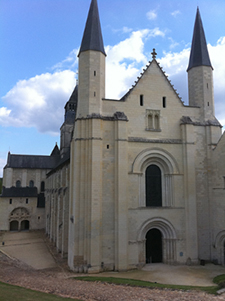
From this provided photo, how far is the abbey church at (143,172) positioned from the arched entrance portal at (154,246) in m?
0.08

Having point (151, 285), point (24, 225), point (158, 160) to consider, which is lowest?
point (151, 285)

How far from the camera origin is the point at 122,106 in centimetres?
2192

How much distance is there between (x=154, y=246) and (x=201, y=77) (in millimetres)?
16434

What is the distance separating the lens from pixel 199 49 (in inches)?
981

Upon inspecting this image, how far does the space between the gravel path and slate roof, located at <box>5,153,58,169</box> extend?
3704 cm

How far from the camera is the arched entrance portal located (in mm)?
21266

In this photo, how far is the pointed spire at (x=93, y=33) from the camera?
72.6 ft

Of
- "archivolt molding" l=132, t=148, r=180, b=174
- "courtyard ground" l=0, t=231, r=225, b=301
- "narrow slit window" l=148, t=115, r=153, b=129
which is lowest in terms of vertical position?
"courtyard ground" l=0, t=231, r=225, b=301

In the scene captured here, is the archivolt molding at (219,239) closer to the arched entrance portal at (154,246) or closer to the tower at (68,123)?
the arched entrance portal at (154,246)

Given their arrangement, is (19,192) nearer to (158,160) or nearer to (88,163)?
(88,163)

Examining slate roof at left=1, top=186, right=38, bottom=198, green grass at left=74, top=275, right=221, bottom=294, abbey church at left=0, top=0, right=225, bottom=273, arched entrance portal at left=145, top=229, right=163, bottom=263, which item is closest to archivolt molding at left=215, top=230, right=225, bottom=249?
abbey church at left=0, top=0, right=225, bottom=273

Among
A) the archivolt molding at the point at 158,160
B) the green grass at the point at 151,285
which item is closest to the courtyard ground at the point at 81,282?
the green grass at the point at 151,285

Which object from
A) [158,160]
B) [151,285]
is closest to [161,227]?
[158,160]

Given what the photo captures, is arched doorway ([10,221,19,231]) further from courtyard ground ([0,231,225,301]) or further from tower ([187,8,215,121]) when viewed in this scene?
tower ([187,8,215,121])
